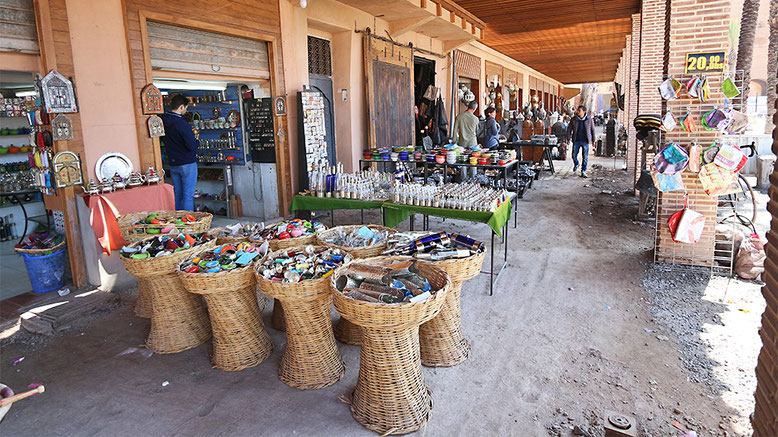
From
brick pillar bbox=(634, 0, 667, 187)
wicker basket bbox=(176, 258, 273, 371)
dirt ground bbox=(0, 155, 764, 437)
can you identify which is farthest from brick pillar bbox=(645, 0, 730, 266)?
brick pillar bbox=(634, 0, 667, 187)


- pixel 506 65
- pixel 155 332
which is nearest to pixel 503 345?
pixel 155 332

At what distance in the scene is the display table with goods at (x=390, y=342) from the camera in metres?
2.69

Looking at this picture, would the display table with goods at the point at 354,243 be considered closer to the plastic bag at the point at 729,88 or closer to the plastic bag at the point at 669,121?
the plastic bag at the point at 669,121

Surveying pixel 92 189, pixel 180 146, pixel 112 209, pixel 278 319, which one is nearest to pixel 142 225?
pixel 112 209

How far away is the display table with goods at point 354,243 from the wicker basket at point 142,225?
4.41 ft

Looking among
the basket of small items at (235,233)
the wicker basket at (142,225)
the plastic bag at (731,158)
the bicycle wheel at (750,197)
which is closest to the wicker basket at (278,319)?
the basket of small items at (235,233)

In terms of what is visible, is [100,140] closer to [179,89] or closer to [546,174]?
[179,89]

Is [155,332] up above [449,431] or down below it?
above

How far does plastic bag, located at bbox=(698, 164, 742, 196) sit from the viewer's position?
5117 millimetres

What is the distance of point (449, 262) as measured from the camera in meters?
3.38

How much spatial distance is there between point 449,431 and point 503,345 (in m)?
1.20

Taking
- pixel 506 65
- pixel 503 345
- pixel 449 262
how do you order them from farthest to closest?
pixel 506 65, pixel 503 345, pixel 449 262

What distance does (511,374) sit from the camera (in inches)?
135

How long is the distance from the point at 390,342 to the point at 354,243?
4.30ft
